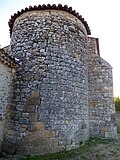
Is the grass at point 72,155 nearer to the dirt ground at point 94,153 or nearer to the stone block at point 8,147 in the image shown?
the dirt ground at point 94,153

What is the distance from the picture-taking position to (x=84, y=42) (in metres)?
7.85

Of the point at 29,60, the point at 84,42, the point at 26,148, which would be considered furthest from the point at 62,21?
the point at 26,148

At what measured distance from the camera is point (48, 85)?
620 centimetres

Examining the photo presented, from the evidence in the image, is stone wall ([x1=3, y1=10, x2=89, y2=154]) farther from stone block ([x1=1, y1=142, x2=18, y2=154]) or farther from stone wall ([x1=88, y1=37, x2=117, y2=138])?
stone wall ([x1=88, y1=37, x2=117, y2=138])

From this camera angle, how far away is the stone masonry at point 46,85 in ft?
19.2

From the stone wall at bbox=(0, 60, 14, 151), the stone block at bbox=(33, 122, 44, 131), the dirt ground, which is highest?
the stone wall at bbox=(0, 60, 14, 151)

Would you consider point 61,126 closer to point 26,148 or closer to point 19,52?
point 26,148

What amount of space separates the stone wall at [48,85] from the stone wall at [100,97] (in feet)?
3.92

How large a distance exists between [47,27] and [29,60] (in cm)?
147

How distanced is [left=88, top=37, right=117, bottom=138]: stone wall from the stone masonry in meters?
0.10

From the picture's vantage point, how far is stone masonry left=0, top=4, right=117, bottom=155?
5.84 metres

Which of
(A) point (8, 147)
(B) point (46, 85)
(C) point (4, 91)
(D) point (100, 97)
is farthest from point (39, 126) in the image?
(D) point (100, 97)

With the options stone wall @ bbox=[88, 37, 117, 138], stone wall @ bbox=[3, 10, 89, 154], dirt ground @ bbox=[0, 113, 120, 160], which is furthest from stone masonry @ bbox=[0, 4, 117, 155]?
dirt ground @ bbox=[0, 113, 120, 160]

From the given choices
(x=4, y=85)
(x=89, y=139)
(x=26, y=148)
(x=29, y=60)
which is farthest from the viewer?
(x=89, y=139)
